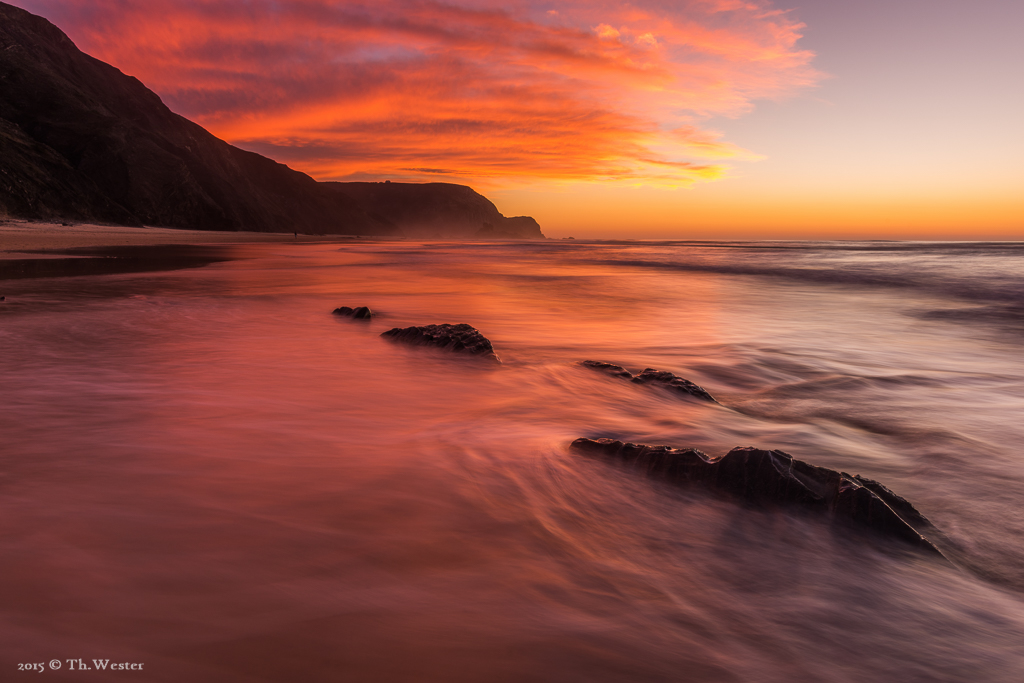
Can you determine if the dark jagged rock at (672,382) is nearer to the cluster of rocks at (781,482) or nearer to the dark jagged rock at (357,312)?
the cluster of rocks at (781,482)

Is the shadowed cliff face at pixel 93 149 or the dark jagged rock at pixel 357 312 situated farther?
the shadowed cliff face at pixel 93 149

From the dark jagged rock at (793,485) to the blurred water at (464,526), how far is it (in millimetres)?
130

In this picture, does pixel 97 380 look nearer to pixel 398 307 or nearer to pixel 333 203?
pixel 398 307

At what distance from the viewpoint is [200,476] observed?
292 cm

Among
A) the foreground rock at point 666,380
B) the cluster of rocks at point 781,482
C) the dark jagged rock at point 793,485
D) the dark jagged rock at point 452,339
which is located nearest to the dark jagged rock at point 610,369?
the foreground rock at point 666,380

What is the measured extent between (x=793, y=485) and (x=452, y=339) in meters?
4.53

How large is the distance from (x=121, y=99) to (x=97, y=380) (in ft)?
311

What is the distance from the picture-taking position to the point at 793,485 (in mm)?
2846

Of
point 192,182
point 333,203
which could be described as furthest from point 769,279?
point 333,203

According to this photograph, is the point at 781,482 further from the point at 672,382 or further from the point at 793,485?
the point at 672,382

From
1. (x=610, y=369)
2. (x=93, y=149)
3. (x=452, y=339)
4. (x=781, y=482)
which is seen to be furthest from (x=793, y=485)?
(x=93, y=149)

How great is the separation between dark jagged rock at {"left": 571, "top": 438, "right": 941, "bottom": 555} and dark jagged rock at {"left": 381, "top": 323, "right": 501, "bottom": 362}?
11.4ft

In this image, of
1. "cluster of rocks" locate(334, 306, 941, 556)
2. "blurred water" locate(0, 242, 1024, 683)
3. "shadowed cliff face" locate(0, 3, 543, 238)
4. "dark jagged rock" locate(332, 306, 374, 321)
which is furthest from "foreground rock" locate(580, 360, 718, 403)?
"shadowed cliff face" locate(0, 3, 543, 238)

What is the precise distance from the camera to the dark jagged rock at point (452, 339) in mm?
6539
